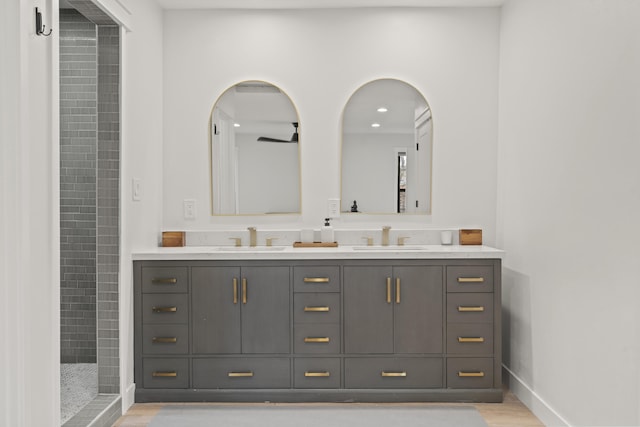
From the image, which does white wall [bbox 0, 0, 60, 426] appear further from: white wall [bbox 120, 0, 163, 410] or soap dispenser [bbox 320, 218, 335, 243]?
soap dispenser [bbox 320, 218, 335, 243]

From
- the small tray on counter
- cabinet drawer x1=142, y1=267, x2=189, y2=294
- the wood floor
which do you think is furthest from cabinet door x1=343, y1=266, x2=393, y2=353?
cabinet drawer x1=142, y1=267, x2=189, y2=294

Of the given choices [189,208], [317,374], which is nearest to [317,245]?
[317,374]

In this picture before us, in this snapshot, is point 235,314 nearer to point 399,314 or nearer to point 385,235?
point 399,314

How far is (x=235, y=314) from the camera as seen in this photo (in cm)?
282

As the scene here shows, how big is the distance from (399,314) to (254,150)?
4.83 feet

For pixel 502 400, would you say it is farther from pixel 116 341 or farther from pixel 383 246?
pixel 116 341

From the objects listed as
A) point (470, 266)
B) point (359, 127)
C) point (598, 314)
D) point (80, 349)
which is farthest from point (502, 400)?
point (80, 349)

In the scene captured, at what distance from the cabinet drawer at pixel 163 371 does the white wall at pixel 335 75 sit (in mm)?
933

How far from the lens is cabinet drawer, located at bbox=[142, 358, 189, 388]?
9.21ft

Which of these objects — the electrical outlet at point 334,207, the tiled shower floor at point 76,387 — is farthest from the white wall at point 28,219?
the electrical outlet at point 334,207

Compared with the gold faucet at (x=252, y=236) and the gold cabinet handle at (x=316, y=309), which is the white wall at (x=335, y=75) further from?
the gold cabinet handle at (x=316, y=309)

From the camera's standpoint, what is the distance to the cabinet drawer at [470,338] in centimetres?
281

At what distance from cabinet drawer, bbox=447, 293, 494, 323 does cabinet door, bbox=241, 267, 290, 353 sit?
3.15 ft

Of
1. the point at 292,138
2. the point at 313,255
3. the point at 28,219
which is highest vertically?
the point at 292,138
